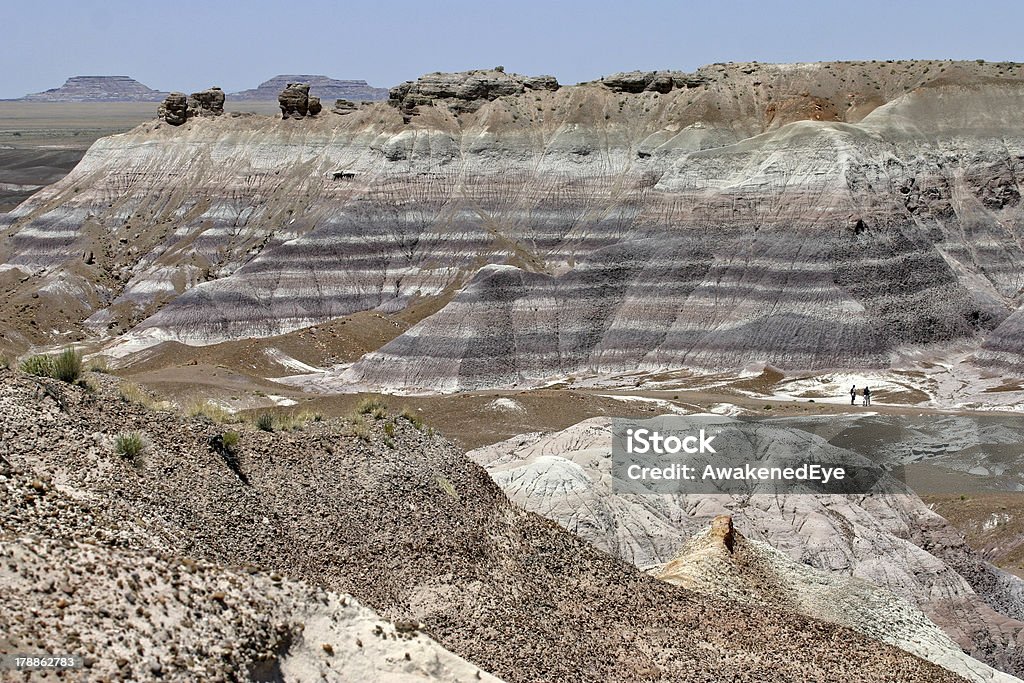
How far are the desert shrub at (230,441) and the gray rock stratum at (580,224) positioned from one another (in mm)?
47253

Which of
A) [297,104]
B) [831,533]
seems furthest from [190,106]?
[831,533]

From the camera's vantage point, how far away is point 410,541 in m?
17.9

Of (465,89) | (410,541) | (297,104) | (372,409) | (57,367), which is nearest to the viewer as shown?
(410,541)

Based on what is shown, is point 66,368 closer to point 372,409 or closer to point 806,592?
point 372,409

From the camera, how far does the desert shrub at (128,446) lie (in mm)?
16594

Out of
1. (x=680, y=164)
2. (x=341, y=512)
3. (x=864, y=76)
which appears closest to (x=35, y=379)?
(x=341, y=512)

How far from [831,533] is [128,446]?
1916 centimetres

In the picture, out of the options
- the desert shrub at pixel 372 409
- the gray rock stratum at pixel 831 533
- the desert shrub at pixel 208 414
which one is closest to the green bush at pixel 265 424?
the desert shrub at pixel 208 414

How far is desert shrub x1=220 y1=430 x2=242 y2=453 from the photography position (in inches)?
715

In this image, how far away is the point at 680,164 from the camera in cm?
8231

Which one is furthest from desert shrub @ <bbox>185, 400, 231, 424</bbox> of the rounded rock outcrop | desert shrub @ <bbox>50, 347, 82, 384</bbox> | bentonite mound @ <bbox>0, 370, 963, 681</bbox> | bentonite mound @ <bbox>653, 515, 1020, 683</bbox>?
the rounded rock outcrop

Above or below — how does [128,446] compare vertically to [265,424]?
above

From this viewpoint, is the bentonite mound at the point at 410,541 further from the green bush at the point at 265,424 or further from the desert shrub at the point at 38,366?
the desert shrub at the point at 38,366

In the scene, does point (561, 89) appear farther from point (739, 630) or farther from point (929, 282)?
point (739, 630)
